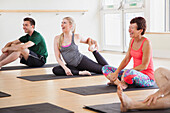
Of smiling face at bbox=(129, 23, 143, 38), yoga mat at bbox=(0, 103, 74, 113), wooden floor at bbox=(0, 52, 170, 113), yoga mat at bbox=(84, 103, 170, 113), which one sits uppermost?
smiling face at bbox=(129, 23, 143, 38)

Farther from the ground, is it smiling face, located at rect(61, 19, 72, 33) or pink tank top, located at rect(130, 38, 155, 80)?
smiling face, located at rect(61, 19, 72, 33)

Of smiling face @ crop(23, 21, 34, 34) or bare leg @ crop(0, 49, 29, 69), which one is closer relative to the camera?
bare leg @ crop(0, 49, 29, 69)

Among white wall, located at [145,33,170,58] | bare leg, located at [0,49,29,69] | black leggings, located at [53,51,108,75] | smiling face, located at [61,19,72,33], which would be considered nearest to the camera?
smiling face, located at [61,19,72,33]

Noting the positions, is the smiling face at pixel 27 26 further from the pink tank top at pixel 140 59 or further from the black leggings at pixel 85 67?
the pink tank top at pixel 140 59

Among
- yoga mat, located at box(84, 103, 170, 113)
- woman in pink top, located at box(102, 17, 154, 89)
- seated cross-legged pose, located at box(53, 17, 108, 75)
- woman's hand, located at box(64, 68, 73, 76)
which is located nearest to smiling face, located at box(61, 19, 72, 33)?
seated cross-legged pose, located at box(53, 17, 108, 75)

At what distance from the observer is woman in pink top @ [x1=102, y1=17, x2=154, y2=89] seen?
11.5 ft

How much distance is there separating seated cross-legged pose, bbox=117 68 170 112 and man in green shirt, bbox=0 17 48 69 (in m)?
3.16

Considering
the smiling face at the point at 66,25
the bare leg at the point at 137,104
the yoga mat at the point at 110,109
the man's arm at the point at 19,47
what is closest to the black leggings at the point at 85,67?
the smiling face at the point at 66,25

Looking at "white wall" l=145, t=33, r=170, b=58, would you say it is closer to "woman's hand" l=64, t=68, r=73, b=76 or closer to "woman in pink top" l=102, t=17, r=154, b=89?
"woman's hand" l=64, t=68, r=73, b=76

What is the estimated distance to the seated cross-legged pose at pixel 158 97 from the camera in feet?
7.96

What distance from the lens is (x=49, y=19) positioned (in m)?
8.16

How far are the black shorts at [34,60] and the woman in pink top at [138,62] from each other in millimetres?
2180

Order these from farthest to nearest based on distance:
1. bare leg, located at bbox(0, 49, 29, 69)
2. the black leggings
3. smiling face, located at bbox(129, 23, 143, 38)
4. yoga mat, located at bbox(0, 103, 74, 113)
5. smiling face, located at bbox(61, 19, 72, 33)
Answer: bare leg, located at bbox(0, 49, 29, 69)
the black leggings
smiling face, located at bbox(61, 19, 72, 33)
smiling face, located at bbox(129, 23, 143, 38)
yoga mat, located at bbox(0, 103, 74, 113)

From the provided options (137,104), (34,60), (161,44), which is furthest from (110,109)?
(161,44)
